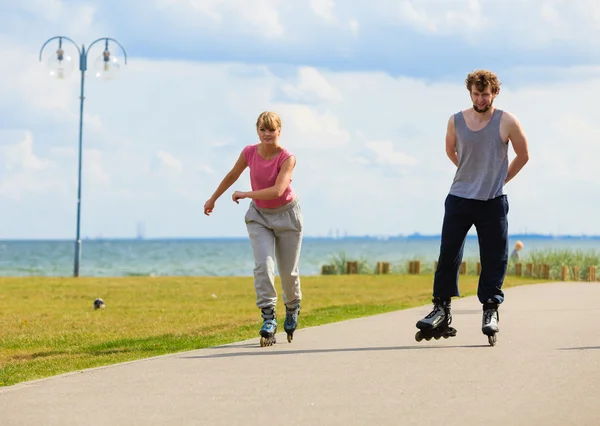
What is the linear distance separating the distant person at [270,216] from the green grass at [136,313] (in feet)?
2.67

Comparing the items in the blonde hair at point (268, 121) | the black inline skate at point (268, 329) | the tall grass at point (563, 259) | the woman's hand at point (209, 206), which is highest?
the blonde hair at point (268, 121)

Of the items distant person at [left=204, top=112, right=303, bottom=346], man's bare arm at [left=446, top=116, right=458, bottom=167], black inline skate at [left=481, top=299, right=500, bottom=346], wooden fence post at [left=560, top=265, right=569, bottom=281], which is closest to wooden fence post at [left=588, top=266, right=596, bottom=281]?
wooden fence post at [left=560, top=265, right=569, bottom=281]

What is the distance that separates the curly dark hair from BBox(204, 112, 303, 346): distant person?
1.61 m

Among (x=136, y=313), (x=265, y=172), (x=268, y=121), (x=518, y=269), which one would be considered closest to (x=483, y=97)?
(x=268, y=121)

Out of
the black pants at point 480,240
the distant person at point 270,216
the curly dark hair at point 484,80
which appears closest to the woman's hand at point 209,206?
the distant person at point 270,216

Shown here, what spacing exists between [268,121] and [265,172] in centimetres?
43

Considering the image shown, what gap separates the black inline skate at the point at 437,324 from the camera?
912 cm

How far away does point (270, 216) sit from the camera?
9375 mm

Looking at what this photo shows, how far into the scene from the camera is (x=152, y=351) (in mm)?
9641

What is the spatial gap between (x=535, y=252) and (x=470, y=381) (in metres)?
28.8

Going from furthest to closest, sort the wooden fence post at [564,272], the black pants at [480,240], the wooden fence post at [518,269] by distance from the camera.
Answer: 1. the wooden fence post at [518,269]
2. the wooden fence post at [564,272]
3. the black pants at [480,240]

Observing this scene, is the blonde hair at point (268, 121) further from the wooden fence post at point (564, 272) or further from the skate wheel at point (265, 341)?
the wooden fence post at point (564, 272)

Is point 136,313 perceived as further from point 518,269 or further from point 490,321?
point 518,269

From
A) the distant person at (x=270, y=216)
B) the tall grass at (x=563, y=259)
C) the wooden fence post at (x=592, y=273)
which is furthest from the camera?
the tall grass at (x=563, y=259)
